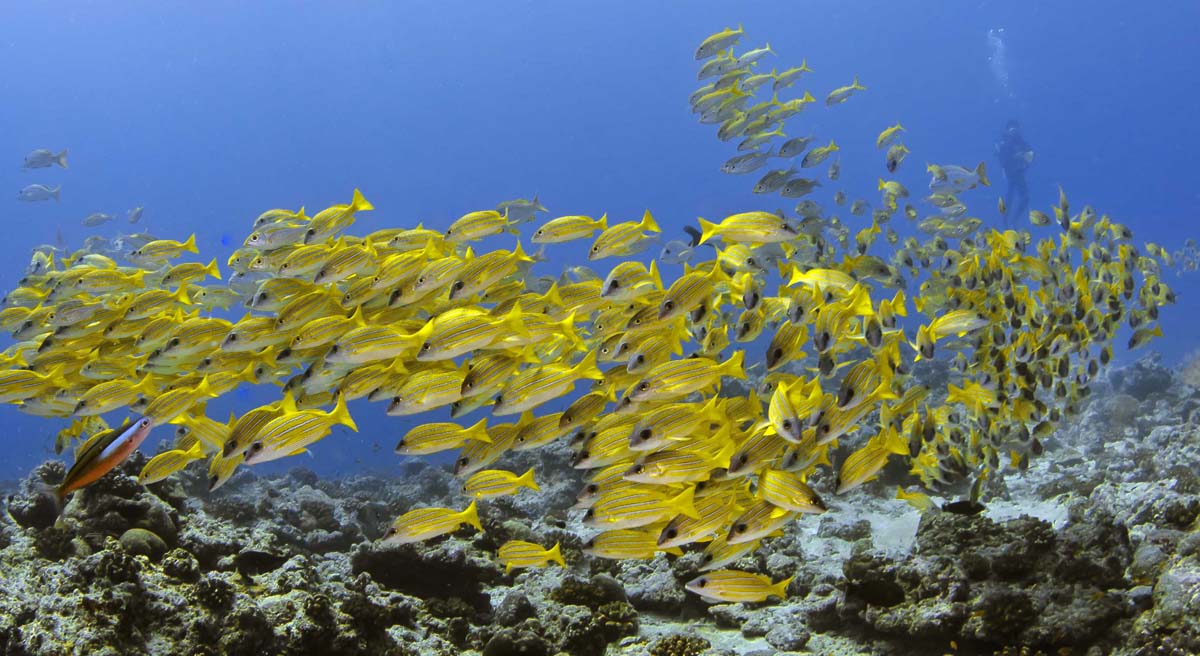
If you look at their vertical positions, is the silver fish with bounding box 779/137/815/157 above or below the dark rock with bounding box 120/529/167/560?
above

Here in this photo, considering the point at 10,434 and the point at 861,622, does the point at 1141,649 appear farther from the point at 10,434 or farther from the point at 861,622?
the point at 10,434

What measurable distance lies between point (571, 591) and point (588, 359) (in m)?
2.19

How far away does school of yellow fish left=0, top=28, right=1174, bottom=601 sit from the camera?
4426 millimetres

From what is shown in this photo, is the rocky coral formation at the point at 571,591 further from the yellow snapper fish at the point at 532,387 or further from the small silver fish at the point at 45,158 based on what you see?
the small silver fish at the point at 45,158

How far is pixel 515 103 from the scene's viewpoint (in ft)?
427

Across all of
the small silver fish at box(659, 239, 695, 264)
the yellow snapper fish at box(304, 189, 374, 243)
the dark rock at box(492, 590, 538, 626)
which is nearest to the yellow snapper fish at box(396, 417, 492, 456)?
the dark rock at box(492, 590, 538, 626)

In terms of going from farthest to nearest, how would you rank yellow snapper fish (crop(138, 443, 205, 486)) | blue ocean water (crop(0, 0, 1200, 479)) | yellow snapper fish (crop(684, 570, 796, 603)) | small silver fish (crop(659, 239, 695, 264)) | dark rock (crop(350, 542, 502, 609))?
blue ocean water (crop(0, 0, 1200, 479)) < small silver fish (crop(659, 239, 695, 264)) < dark rock (crop(350, 542, 502, 609)) < yellow snapper fish (crop(138, 443, 205, 486)) < yellow snapper fish (crop(684, 570, 796, 603))

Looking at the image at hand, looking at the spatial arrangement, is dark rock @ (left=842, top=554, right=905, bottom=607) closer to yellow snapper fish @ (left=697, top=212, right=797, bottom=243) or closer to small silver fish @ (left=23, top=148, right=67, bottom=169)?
yellow snapper fish @ (left=697, top=212, right=797, bottom=243)

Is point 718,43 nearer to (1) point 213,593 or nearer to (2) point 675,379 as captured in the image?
(2) point 675,379

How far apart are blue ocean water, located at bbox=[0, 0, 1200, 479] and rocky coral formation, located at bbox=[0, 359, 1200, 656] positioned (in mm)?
105548

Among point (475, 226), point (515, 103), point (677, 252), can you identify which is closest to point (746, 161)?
point (677, 252)

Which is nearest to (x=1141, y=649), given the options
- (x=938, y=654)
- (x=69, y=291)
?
(x=938, y=654)

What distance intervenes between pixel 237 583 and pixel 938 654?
5030 millimetres

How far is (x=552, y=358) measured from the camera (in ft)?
21.8
